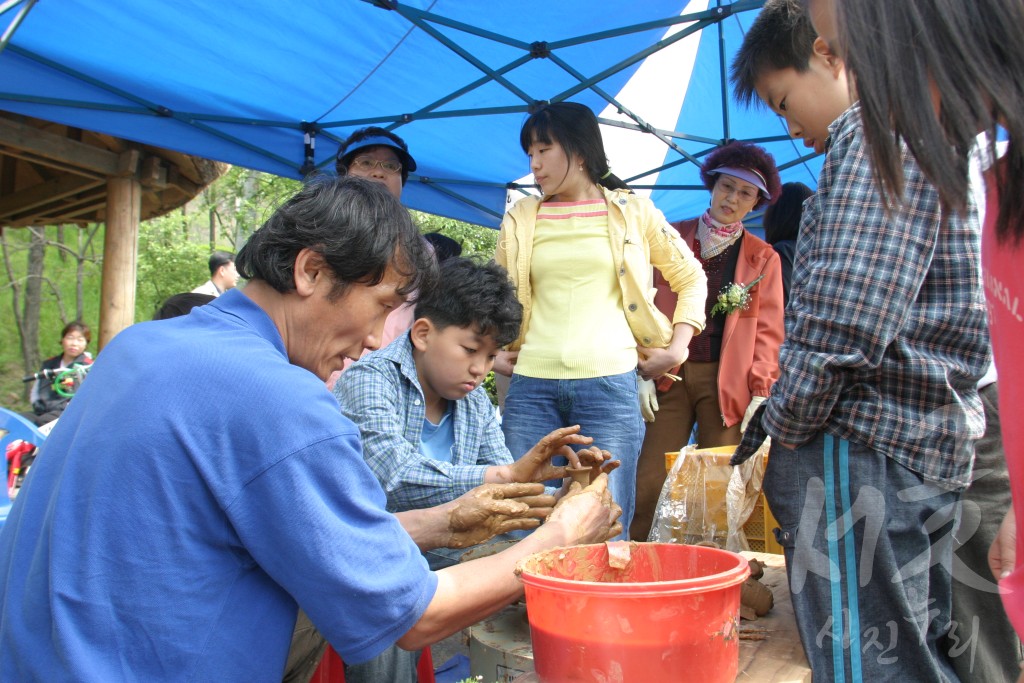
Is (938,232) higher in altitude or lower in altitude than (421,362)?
higher

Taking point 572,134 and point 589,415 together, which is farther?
point 572,134

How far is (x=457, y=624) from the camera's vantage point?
4.83 feet

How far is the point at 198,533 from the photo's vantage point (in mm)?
1302

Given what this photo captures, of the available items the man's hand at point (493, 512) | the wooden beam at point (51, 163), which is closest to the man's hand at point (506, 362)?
the man's hand at point (493, 512)

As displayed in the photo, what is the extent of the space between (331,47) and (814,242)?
3214mm

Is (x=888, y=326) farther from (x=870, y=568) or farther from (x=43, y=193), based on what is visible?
(x=43, y=193)

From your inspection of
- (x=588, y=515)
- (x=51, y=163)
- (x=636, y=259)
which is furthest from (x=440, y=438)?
(x=51, y=163)

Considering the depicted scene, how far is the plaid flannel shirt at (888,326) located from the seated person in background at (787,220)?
2.26m

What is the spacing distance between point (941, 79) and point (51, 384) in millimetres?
7799

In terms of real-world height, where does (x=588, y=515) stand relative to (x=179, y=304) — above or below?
below

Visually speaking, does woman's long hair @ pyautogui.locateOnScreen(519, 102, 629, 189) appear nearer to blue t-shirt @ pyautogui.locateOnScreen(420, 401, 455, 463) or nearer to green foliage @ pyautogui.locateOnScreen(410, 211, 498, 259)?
blue t-shirt @ pyautogui.locateOnScreen(420, 401, 455, 463)

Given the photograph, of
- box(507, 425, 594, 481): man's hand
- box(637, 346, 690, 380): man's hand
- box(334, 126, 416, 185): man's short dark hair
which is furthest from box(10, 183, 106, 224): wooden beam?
box(507, 425, 594, 481): man's hand

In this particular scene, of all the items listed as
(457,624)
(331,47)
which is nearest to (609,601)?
(457,624)

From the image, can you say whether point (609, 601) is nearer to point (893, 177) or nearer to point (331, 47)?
point (893, 177)
